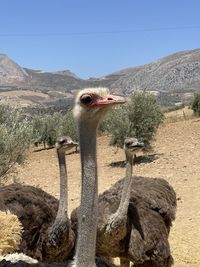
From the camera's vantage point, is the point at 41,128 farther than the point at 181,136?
Yes

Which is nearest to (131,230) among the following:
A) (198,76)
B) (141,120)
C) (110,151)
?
(141,120)

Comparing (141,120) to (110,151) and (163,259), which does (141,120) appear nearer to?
(110,151)

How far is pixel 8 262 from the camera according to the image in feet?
11.2

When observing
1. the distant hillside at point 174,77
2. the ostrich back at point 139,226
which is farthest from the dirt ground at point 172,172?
the distant hillside at point 174,77

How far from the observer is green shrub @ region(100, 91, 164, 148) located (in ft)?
54.0

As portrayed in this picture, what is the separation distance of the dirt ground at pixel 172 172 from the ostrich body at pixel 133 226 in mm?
1184

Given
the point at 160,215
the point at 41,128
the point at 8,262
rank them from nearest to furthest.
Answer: the point at 8,262 < the point at 160,215 < the point at 41,128

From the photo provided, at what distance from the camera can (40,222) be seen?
213 inches

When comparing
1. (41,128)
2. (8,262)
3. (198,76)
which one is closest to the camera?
(8,262)

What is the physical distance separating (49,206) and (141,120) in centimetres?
1141

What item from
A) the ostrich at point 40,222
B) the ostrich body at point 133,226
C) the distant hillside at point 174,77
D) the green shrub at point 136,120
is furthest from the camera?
the distant hillside at point 174,77

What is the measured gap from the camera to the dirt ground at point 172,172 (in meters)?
8.09

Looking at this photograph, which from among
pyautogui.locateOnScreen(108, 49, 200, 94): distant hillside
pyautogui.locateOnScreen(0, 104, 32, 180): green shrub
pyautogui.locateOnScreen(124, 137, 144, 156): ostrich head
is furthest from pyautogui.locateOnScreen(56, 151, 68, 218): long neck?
pyautogui.locateOnScreen(108, 49, 200, 94): distant hillside

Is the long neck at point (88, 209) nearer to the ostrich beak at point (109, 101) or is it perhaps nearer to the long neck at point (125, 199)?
the ostrich beak at point (109, 101)
